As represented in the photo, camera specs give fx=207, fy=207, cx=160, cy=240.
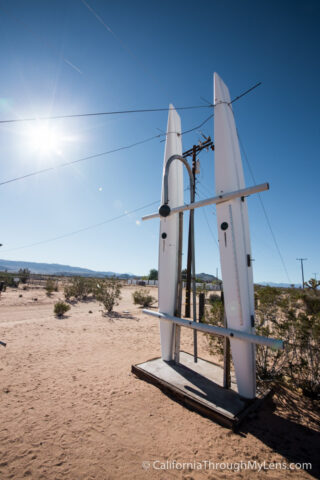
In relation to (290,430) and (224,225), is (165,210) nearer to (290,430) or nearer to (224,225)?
(224,225)

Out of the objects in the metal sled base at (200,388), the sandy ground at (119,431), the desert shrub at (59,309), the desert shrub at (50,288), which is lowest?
the sandy ground at (119,431)

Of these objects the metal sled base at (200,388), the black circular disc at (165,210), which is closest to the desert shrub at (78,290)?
the metal sled base at (200,388)

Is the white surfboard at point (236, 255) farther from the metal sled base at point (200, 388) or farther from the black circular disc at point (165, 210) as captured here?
the black circular disc at point (165, 210)

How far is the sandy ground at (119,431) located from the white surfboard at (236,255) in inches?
27.2

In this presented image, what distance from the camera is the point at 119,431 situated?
2729mm

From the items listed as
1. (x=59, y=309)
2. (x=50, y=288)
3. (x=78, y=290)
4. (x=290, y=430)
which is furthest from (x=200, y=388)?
(x=50, y=288)

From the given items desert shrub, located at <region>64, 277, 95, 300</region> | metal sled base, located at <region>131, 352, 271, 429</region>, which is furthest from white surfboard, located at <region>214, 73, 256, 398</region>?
desert shrub, located at <region>64, 277, 95, 300</region>

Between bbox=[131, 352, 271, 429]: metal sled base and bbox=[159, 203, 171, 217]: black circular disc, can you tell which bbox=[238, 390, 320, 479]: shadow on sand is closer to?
bbox=[131, 352, 271, 429]: metal sled base

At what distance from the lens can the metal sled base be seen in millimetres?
2920

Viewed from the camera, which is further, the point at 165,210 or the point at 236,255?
the point at 165,210

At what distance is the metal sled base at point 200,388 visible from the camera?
9.58ft

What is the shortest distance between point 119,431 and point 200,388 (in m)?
1.42

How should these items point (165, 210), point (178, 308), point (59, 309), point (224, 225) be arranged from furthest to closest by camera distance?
point (59, 309)
point (178, 308)
point (165, 210)
point (224, 225)

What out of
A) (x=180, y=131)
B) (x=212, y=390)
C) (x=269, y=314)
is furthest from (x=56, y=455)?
(x=180, y=131)
